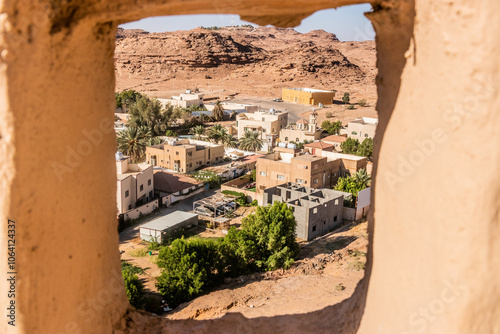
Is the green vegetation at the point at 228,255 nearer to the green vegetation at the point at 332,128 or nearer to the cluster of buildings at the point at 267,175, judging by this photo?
the cluster of buildings at the point at 267,175

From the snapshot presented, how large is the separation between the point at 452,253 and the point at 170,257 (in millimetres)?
15478

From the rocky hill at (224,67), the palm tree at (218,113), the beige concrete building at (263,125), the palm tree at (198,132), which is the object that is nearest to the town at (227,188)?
the beige concrete building at (263,125)

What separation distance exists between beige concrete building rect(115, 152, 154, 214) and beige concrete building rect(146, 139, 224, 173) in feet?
18.2

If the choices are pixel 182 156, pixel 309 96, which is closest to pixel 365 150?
pixel 182 156

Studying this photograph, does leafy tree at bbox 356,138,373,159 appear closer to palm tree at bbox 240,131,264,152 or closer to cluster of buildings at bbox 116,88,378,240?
cluster of buildings at bbox 116,88,378,240

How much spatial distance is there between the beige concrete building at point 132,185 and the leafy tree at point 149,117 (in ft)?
64.2

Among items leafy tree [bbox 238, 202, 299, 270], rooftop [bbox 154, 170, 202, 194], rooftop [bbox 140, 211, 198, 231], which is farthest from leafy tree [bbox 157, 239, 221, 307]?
rooftop [bbox 154, 170, 202, 194]


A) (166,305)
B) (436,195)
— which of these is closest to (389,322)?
(436,195)

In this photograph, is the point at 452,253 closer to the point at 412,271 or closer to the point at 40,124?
the point at 412,271

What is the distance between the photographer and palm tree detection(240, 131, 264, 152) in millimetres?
40625

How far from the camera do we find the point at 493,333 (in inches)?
107

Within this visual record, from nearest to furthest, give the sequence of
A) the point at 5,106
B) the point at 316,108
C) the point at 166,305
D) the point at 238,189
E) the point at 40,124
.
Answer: the point at 5,106 → the point at 40,124 → the point at 166,305 → the point at 238,189 → the point at 316,108

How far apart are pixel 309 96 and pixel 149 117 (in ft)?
96.5

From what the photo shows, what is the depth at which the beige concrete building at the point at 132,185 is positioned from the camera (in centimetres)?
2569
